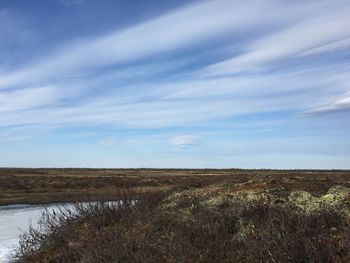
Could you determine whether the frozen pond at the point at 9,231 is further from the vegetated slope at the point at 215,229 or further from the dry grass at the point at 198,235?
the vegetated slope at the point at 215,229

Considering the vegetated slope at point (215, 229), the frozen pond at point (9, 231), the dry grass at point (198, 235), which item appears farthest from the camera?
the frozen pond at point (9, 231)

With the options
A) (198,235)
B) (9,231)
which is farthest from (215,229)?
(9,231)

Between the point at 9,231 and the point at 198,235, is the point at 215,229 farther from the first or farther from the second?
the point at 9,231

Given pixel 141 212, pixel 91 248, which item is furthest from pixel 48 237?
pixel 91 248

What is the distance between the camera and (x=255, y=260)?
8812 mm

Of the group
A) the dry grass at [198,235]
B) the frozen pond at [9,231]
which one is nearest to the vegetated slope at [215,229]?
the dry grass at [198,235]

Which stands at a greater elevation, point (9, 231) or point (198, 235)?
point (198, 235)

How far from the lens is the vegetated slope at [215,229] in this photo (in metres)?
8.84

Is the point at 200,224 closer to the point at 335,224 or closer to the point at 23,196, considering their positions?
the point at 335,224

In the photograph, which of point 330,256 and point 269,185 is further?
point 269,185

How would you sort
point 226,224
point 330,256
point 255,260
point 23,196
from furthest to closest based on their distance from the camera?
point 23,196, point 226,224, point 255,260, point 330,256

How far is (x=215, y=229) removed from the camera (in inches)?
428

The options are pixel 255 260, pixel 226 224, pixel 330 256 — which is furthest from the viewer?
pixel 226 224

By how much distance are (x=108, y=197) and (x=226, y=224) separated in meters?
5.75
